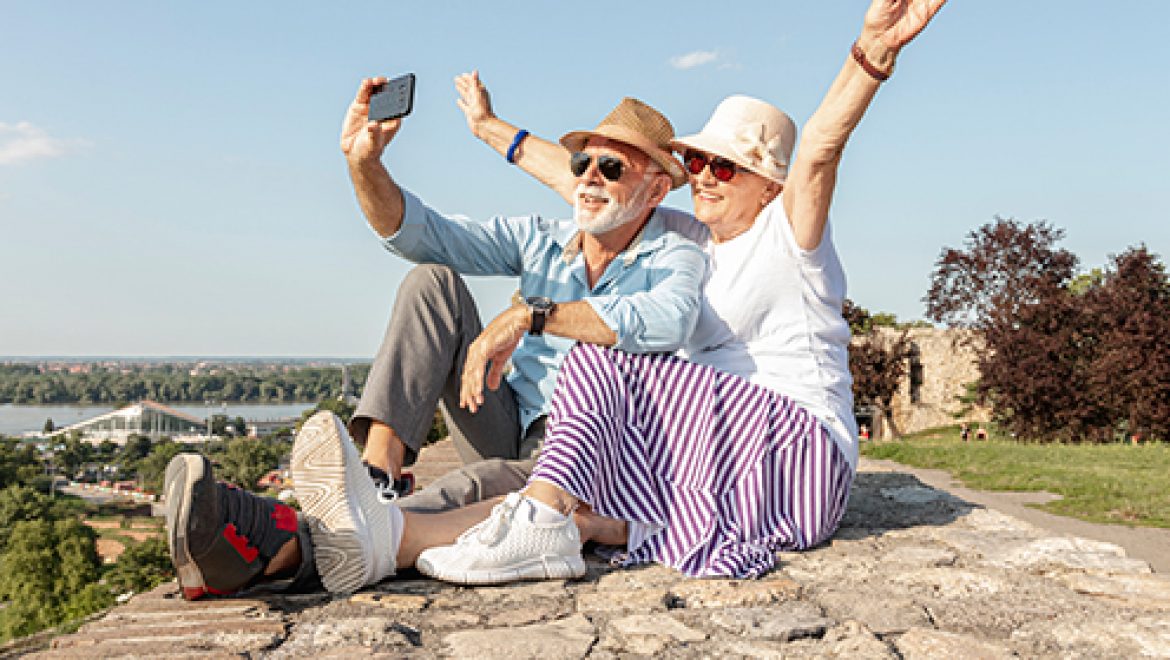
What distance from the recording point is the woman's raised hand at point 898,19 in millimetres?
2201

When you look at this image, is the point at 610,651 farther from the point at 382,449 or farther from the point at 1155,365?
the point at 1155,365

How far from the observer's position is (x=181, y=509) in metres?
1.82

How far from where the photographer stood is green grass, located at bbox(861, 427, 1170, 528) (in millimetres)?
6535

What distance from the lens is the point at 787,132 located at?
283 cm

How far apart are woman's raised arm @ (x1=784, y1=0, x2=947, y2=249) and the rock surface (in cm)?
94

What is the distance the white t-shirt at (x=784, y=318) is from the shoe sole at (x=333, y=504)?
1098 mm

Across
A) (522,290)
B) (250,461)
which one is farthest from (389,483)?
Answer: (250,461)

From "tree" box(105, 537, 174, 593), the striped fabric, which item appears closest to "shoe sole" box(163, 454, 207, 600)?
the striped fabric

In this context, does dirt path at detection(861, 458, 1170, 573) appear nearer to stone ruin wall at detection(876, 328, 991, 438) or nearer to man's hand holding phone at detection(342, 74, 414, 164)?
man's hand holding phone at detection(342, 74, 414, 164)

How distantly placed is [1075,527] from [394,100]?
17.1ft

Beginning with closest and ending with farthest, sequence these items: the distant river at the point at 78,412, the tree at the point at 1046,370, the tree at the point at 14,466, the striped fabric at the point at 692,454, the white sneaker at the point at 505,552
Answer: the white sneaker at the point at 505,552 → the striped fabric at the point at 692,454 → the tree at the point at 1046,370 → the tree at the point at 14,466 → the distant river at the point at 78,412

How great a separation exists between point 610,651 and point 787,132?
1.69 m

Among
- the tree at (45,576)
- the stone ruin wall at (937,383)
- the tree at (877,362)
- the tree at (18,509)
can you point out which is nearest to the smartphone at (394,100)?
the tree at (877,362)

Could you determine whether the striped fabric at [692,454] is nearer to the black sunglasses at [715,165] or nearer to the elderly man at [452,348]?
the elderly man at [452,348]
